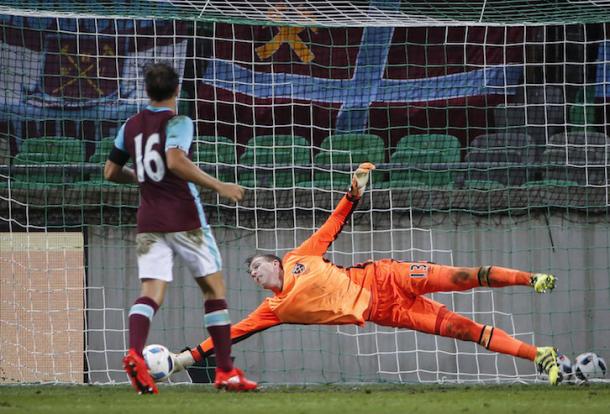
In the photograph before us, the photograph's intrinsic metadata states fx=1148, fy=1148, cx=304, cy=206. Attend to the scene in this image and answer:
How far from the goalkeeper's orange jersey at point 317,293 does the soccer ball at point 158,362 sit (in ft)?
0.79

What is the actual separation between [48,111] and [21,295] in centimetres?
198

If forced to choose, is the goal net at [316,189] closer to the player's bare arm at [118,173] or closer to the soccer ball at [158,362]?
the soccer ball at [158,362]

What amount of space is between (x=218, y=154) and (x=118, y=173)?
3.61 metres

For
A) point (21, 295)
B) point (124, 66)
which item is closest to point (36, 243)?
point (21, 295)

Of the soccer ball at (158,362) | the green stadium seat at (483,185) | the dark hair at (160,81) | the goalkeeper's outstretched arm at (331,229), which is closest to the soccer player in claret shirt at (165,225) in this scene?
the dark hair at (160,81)

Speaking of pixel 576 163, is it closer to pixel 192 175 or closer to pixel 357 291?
pixel 357 291

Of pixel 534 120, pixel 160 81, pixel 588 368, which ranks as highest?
pixel 534 120

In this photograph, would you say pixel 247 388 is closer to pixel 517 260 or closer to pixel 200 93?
pixel 517 260

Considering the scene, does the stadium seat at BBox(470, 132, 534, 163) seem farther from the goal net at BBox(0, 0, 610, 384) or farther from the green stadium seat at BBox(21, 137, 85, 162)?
the green stadium seat at BBox(21, 137, 85, 162)

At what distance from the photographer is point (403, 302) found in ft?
25.3

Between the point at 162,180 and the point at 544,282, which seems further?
the point at 544,282

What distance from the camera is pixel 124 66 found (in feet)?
36.0

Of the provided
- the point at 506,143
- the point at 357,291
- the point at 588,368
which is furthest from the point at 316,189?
the point at 588,368

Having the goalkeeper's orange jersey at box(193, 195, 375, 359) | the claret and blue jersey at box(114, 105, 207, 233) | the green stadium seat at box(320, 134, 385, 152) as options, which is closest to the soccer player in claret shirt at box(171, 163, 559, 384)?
the goalkeeper's orange jersey at box(193, 195, 375, 359)
